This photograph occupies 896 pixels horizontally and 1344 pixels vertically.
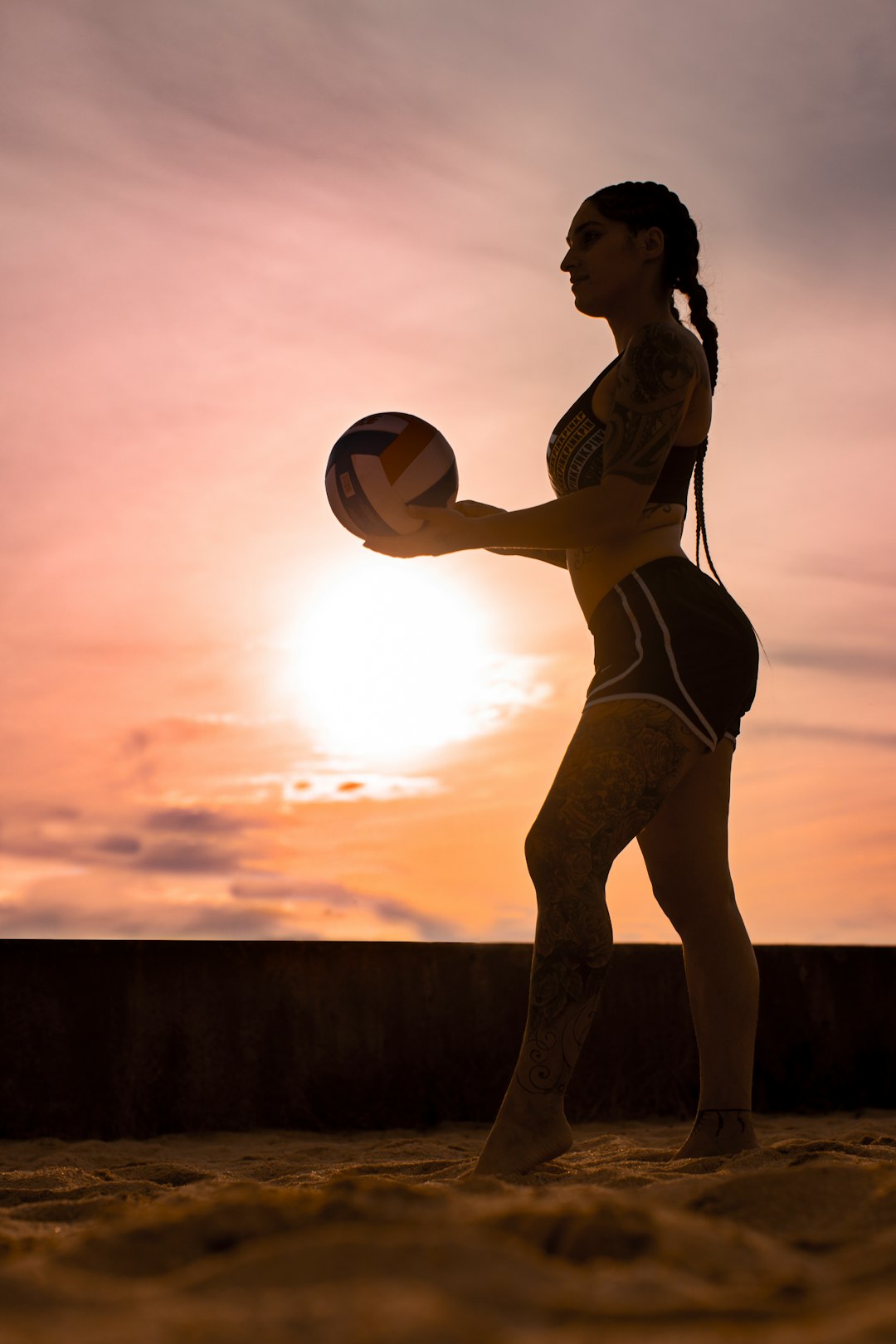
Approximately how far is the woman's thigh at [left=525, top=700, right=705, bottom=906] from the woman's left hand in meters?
0.58

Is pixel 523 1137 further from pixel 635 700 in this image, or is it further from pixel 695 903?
pixel 635 700

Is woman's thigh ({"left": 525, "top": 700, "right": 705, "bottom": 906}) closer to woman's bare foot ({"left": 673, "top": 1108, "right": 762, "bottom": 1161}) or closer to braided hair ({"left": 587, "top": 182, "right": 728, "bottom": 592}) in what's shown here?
braided hair ({"left": 587, "top": 182, "right": 728, "bottom": 592})

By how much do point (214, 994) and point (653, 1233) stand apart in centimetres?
402

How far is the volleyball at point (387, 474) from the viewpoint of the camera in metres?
3.29

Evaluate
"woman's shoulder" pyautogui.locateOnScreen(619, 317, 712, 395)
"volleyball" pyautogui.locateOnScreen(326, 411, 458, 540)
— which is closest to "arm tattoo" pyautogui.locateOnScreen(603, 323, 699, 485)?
"woman's shoulder" pyautogui.locateOnScreen(619, 317, 712, 395)

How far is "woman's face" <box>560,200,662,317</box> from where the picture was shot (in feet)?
10.8

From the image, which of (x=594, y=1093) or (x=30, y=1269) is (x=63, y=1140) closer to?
(x=594, y=1093)

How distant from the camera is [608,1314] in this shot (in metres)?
1.22

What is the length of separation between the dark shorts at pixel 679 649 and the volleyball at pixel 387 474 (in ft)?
1.99

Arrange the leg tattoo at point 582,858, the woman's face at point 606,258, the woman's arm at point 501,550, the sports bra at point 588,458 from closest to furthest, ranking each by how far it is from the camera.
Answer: the leg tattoo at point 582,858 → the sports bra at point 588,458 → the woman's face at point 606,258 → the woman's arm at point 501,550

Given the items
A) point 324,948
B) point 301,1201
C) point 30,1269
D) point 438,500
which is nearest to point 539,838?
point 438,500

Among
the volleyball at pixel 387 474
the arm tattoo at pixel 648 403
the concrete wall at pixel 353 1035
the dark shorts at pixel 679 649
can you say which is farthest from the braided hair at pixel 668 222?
the concrete wall at pixel 353 1035

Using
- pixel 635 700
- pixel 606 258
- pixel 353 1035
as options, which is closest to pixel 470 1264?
pixel 635 700

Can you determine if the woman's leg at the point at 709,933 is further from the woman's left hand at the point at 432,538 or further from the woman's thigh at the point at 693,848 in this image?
the woman's left hand at the point at 432,538
